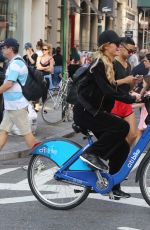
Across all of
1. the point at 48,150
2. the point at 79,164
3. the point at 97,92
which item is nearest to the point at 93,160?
the point at 79,164

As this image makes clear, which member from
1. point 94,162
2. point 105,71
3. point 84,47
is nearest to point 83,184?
point 94,162

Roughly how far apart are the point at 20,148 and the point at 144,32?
159ft

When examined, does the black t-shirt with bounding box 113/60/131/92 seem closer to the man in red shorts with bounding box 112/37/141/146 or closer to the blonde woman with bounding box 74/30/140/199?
the man in red shorts with bounding box 112/37/141/146

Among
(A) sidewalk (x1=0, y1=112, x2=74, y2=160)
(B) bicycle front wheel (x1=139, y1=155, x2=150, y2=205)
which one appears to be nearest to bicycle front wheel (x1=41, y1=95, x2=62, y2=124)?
(A) sidewalk (x1=0, y1=112, x2=74, y2=160)

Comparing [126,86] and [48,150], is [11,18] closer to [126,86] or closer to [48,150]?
[126,86]

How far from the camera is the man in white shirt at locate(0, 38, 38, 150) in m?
8.76

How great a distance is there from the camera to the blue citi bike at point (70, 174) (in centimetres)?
639

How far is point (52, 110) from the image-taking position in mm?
15188

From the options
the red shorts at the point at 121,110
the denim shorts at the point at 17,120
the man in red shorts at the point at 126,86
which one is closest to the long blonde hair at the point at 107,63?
the man in red shorts at the point at 126,86

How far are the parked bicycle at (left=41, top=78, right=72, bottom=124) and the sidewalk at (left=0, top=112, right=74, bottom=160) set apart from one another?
0.62ft

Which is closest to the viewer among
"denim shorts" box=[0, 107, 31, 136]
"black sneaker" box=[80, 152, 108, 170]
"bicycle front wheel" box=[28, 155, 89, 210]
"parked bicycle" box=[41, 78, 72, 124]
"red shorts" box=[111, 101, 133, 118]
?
"black sneaker" box=[80, 152, 108, 170]

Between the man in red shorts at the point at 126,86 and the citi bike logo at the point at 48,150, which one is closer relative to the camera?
the citi bike logo at the point at 48,150

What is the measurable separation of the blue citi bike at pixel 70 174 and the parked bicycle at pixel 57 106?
316 inches

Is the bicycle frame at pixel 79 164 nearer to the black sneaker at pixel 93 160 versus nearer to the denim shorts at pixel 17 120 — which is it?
the black sneaker at pixel 93 160
